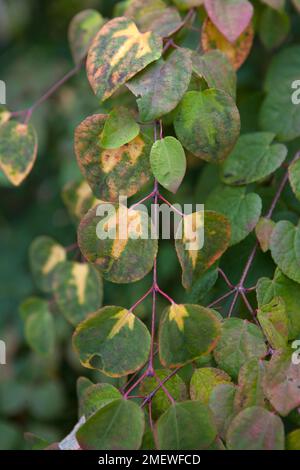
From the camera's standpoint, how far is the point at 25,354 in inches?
59.4

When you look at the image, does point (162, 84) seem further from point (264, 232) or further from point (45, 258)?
point (45, 258)

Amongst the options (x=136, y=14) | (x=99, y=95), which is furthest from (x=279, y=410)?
(x=136, y=14)

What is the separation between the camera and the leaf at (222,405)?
0.64m

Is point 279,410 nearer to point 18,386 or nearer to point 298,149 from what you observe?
point 298,149

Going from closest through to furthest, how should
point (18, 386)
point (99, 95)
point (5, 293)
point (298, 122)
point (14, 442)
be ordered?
point (99, 95), point (298, 122), point (14, 442), point (18, 386), point (5, 293)

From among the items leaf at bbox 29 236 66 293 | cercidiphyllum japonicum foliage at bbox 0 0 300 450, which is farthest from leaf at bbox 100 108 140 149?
leaf at bbox 29 236 66 293

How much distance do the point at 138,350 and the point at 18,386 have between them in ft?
2.69

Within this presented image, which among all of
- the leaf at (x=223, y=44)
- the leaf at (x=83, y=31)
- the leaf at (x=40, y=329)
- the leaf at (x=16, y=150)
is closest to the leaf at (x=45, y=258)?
the leaf at (x=40, y=329)

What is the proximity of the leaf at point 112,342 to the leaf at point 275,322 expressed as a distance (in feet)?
0.40

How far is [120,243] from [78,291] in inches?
10.2

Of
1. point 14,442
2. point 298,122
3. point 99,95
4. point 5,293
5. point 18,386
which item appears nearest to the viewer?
point 99,95

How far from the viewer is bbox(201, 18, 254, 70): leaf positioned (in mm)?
830

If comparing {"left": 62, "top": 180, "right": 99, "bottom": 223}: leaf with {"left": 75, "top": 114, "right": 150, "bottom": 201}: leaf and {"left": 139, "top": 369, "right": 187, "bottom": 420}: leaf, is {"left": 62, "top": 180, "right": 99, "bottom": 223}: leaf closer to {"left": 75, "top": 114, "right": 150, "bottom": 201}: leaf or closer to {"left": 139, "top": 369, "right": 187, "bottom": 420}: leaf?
{"left": 75, "top": 114, "right": 150, "bottom": 201}: leaf

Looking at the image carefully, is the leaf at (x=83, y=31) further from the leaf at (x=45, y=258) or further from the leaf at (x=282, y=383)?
the leaf at (x=282, y=383)
